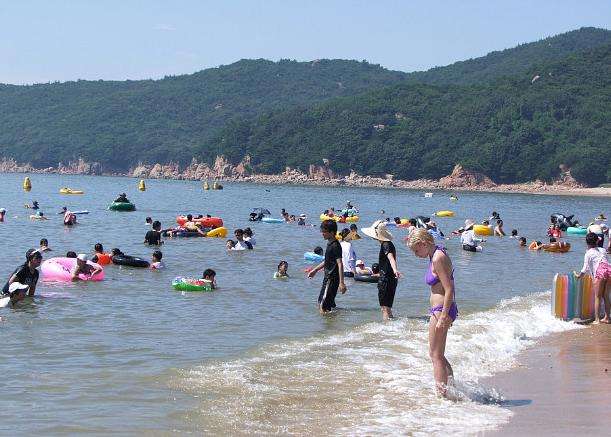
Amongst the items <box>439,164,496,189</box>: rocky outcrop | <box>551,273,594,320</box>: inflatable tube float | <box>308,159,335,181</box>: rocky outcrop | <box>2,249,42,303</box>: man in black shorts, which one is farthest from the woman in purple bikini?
<box>308,159,335,181</box>: rocky outcrop

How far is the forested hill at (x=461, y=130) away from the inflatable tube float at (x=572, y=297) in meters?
124

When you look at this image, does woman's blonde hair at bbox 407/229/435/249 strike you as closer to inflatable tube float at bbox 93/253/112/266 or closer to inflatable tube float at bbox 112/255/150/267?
inflatable tube float at bbox 112/255/150/267

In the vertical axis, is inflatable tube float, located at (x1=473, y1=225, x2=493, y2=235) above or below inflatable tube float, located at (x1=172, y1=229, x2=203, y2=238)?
above

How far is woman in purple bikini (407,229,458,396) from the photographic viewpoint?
8094 mm

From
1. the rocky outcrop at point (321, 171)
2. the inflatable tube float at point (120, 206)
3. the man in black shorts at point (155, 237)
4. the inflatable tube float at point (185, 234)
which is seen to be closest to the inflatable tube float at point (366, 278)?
the man in black shorts at point (155, 237)

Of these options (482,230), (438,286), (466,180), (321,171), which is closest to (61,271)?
(438,286)

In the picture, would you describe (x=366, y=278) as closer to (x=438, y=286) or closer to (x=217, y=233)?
(x=438, y=286)

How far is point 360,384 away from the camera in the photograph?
9.33m

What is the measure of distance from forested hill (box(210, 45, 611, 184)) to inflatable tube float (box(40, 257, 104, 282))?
12337cm

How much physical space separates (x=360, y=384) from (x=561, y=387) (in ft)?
6.70

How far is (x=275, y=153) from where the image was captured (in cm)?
16512

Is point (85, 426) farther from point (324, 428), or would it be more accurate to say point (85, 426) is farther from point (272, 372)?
point (272, 372)

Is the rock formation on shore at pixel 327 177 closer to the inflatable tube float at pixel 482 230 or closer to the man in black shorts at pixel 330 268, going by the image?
the inflatable tube float at pixel 482 230

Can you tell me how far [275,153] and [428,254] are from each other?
157530 millimetres
